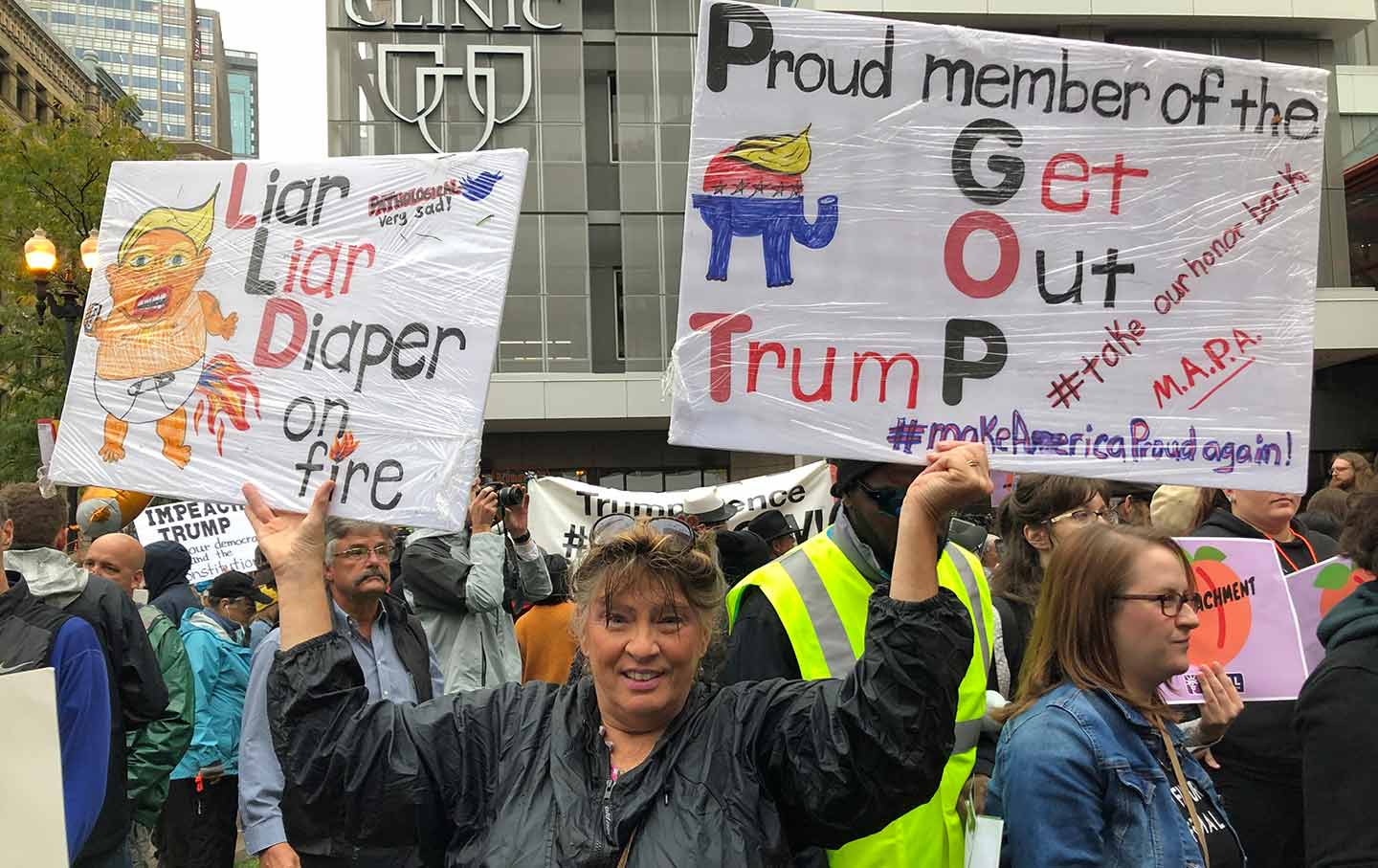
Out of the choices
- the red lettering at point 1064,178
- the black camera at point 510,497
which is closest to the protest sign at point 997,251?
the red lettering at point 1064,178

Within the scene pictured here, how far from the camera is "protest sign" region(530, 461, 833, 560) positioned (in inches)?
423

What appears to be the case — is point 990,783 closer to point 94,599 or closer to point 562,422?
point 94,599

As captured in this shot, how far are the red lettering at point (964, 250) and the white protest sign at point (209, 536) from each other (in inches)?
334

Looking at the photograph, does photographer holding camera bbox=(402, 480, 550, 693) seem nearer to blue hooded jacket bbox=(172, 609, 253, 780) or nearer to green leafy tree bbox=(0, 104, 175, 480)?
blue hooded jacket bbox=(172, 609, 253, 780)

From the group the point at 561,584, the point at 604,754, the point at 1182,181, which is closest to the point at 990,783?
the point at 604,754

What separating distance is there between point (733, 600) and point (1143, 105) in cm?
164

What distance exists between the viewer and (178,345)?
3.36 m

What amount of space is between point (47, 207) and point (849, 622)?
23403 millimetres

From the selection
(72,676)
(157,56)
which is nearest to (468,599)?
(72,676)

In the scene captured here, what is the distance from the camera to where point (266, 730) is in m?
4.39

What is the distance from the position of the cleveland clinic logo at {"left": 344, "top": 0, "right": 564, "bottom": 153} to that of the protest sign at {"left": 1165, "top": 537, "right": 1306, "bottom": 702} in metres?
21.5

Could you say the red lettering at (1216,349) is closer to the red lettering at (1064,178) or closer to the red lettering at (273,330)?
the red lettering at (1064,178)

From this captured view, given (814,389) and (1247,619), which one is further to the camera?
(1247,619)

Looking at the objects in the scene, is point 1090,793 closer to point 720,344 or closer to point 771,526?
point 720,344
